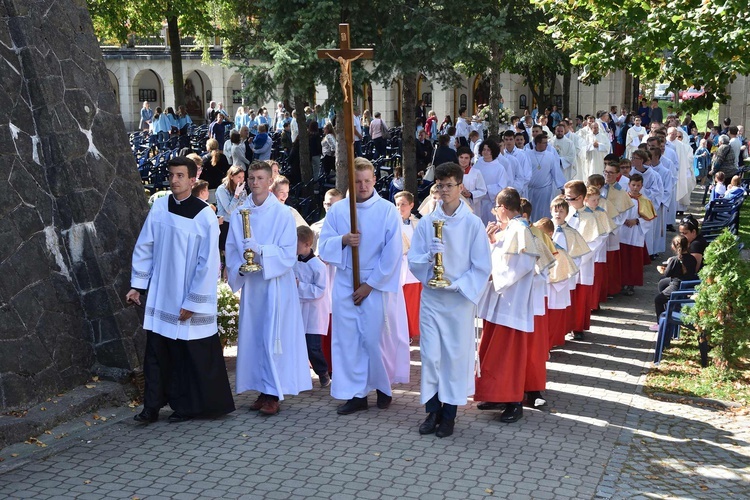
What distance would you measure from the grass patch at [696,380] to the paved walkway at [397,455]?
0.36 metres

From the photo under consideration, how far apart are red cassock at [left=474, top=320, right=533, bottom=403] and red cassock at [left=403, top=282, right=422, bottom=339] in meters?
2.44

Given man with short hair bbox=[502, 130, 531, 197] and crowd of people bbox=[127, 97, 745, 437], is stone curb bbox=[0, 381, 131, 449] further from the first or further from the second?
man with short hair bbox=[502, 130, 531, 197]

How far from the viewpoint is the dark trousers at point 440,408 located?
7.38 meters

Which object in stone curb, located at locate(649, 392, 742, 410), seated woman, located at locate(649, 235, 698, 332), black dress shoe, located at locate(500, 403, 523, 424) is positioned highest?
seated woman, located at locate(649, 235, 698, 332)

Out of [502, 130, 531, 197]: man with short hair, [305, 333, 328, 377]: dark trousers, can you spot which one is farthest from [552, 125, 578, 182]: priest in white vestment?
[305, 333, 328, 377]: dark trousers

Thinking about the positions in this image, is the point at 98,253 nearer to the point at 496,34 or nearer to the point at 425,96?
the point at 496,34

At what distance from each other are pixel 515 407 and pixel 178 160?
326 cm

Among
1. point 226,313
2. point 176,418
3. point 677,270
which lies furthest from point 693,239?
point 176,418

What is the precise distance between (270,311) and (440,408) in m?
1.54

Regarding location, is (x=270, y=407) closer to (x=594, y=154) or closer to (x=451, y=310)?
(x=451, y=310)

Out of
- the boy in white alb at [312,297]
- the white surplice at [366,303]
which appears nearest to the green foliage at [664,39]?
the white surplice at [366,303]

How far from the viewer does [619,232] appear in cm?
1251

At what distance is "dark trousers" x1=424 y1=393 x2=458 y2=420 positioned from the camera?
7.38m

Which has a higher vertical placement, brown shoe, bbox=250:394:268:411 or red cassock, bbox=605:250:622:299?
red cassock, bbox=605:250:622:299
